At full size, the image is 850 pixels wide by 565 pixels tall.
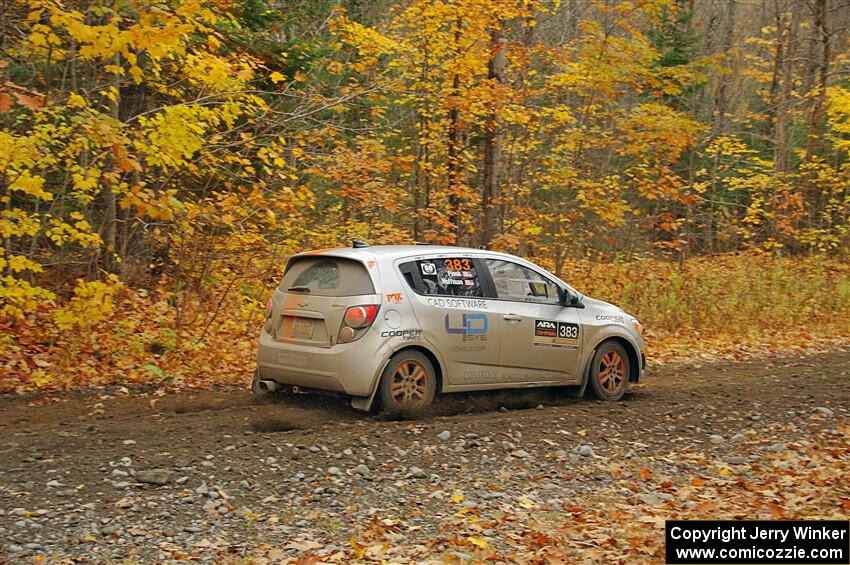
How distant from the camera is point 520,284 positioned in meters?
10.1

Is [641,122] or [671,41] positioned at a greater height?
[671,41]

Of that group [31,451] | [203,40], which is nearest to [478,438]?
[31,451]

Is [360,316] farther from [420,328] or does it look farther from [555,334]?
[555,334]

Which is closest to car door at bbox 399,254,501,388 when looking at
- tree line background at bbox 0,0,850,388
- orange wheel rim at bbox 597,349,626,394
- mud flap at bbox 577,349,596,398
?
mud flap at bbox 577,349,596,398

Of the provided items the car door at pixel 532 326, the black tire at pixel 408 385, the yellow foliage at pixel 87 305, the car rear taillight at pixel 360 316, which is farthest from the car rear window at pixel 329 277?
the yellow foliage at pixel 87 305

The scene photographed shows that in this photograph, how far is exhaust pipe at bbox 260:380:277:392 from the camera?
9.38 meters

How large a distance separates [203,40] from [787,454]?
1024 cm

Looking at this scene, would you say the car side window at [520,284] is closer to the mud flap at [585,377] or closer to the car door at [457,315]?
the car door at [457,315]

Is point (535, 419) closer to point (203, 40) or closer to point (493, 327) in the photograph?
point (493, 327)

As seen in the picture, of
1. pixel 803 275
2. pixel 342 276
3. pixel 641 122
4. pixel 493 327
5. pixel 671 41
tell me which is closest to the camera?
pixel 342 276

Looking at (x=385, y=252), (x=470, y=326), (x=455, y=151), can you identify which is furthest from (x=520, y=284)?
(x=455, y=151)

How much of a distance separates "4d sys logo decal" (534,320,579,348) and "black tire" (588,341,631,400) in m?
0.47

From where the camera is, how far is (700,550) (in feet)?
17.5

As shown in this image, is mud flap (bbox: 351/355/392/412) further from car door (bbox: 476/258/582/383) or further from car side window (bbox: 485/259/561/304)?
car side window (bbox: 485/259/561/304)
